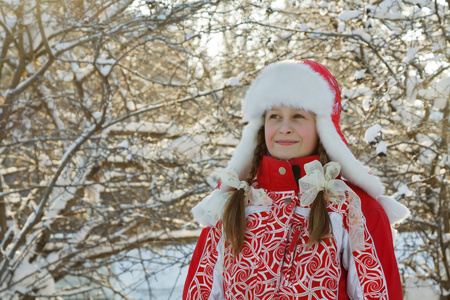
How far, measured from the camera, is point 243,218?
6.44 feet

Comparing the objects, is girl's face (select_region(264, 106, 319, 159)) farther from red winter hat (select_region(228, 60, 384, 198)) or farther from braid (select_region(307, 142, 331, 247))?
braid (select_region(307, 142, 331, 247))

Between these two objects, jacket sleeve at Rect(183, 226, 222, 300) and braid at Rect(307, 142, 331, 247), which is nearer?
braid at Rect(307, 142, 331, 247)

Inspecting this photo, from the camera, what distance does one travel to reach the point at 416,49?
12.9 feet

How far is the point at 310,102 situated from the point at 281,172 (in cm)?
29

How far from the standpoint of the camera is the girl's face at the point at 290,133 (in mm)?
2043

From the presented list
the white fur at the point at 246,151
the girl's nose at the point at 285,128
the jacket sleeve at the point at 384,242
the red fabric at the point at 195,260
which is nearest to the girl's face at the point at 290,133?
the girl's nose at the point at 285,128

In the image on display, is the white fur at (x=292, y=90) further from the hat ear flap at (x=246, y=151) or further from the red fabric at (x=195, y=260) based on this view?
the red fabric at (x=195, y=260)

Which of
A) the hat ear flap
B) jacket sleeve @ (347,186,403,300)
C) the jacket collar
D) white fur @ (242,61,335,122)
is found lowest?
jacket sleeve @ (347,186,403,300)

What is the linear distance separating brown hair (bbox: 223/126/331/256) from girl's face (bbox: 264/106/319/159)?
0.25ft

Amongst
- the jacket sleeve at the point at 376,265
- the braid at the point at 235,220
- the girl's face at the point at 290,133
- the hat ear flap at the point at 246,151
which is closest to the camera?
the jacket sleeve at the point at 376,265

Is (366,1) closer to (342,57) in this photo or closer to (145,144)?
(342,57)

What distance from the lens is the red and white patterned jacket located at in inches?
71.2

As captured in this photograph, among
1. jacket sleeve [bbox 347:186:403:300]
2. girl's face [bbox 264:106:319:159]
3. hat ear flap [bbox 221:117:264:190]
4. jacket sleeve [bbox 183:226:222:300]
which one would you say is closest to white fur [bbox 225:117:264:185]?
hat ear flap [bbox 221:117:264:190]

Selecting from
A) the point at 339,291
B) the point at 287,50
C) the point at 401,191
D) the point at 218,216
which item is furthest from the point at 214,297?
the point at 287,50
